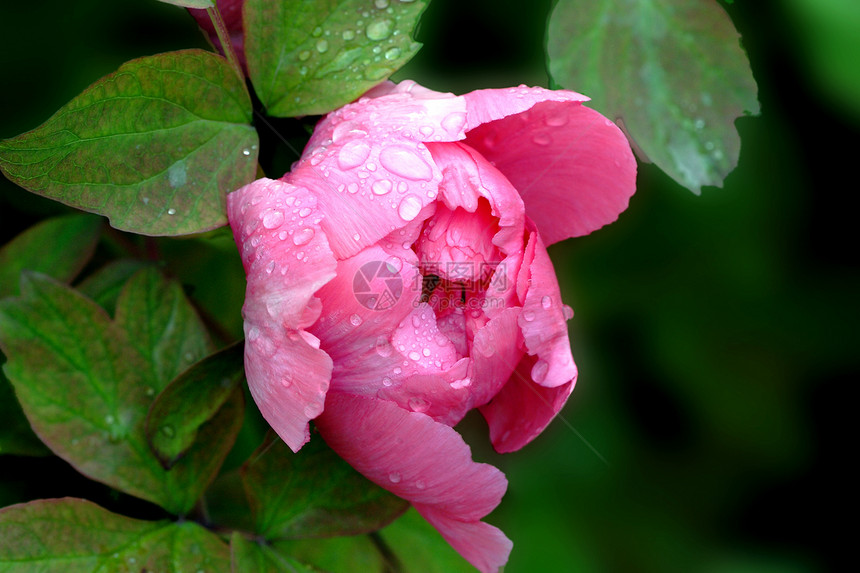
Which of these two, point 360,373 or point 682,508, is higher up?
point 360,373

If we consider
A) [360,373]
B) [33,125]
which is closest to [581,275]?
[360,373]

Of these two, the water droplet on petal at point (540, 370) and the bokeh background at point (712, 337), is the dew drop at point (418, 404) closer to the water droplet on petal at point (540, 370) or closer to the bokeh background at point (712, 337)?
the water droplet on petal at point (540, 370)

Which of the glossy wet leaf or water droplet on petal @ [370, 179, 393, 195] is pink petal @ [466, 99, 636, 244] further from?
the glossy wet leaf

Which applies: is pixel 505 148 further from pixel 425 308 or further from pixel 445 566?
pixel 445 566

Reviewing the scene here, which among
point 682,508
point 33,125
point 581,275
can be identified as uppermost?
point 33,125

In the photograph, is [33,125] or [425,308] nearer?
[425,308]

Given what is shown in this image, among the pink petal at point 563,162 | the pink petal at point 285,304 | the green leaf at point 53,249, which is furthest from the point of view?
the green leaf at point 53,249

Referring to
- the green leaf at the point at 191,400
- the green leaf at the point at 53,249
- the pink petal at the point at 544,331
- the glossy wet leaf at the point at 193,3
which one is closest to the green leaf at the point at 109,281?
the green leaf at the point at 53,249

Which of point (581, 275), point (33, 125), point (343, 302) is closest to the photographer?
point (343, 302)
